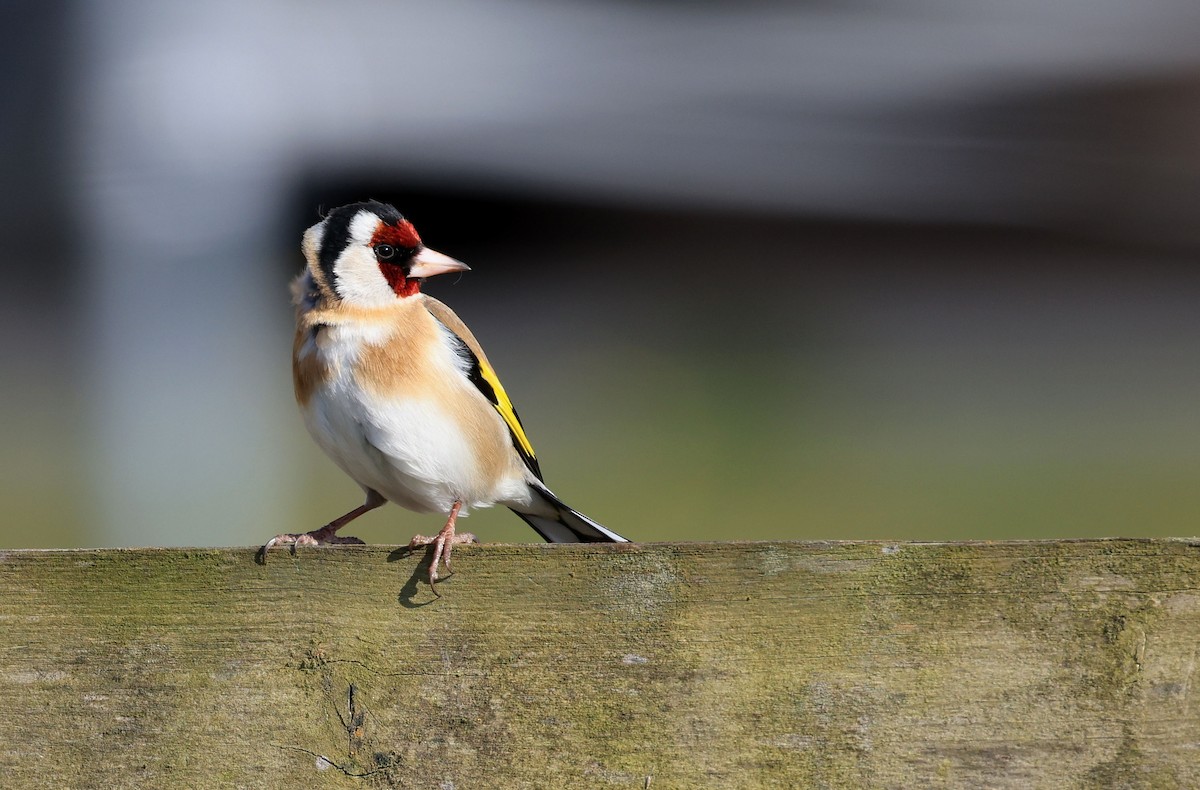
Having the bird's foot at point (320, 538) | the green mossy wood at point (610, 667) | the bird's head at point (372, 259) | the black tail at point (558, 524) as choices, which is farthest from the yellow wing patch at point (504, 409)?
the green mossy wood at point (610, 667)

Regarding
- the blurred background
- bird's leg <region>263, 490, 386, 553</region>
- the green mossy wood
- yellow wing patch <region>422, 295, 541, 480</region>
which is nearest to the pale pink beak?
yellow wing patch <region>422, 295, 541, 480</region>

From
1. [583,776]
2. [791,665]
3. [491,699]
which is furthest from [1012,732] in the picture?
[491,699]

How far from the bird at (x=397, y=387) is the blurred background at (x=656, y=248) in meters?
1.95

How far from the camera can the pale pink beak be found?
3.05 metres

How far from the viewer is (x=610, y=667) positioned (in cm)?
186

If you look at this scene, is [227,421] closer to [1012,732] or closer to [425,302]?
[425,302]

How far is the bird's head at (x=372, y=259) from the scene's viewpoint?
10.1 feet

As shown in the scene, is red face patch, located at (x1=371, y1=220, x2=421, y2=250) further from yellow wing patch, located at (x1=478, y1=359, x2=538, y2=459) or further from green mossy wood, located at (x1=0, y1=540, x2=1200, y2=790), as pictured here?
green mossy wood, located at (x1=0, y1=540, x2=1200, y2=790)

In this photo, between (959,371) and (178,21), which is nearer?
(178,21)

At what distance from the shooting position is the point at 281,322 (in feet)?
19.5

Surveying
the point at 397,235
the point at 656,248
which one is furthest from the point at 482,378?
the point at 656,248

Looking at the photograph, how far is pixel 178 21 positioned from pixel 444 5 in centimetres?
152

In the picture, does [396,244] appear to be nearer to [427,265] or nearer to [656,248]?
[427,265]

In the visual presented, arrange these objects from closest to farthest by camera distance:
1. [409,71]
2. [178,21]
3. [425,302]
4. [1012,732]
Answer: [1012,732], [425,302], [178,21], [409,71]
